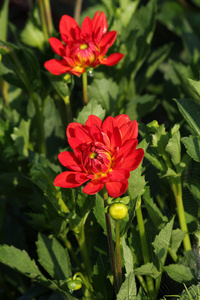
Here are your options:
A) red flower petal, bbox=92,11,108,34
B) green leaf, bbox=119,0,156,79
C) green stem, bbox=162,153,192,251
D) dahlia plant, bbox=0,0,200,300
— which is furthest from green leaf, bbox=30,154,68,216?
green leaf, bbox=119,0,156,79

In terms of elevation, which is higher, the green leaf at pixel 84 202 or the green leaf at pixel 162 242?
the green leaf at pixel 84 202

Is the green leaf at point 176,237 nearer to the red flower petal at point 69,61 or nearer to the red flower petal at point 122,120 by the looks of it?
the red flower petal at point 122,120

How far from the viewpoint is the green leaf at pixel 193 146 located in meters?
0.75

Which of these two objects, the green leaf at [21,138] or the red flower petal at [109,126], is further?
the green leaf at [21,138]

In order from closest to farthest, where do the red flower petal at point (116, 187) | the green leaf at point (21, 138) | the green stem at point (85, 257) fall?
the red flower petal at point (116, 187) → the green stem at point (85, 257) → the green leaf at point (21, 138)

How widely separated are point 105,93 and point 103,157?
48cm

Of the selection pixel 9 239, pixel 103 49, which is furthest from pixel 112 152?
pixel 9 239

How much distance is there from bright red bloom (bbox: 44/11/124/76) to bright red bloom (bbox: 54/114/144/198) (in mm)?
188

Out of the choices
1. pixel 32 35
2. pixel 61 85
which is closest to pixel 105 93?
pixel 61 85

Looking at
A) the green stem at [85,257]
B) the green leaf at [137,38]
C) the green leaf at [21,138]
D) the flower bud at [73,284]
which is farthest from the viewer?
the green leaf at [137,38]

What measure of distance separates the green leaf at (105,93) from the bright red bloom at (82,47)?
0.19m

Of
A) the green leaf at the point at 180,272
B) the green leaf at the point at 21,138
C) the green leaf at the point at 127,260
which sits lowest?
the green leaf at the point at 180,272

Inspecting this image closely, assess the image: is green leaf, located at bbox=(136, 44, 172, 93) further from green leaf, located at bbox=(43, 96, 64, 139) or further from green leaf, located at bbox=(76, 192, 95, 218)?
green leaf, located at bbox=(76, 192, 95, 218)

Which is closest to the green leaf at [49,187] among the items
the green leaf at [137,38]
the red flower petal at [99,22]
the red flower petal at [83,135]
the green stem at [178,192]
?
the red flower petal at [83,135]
